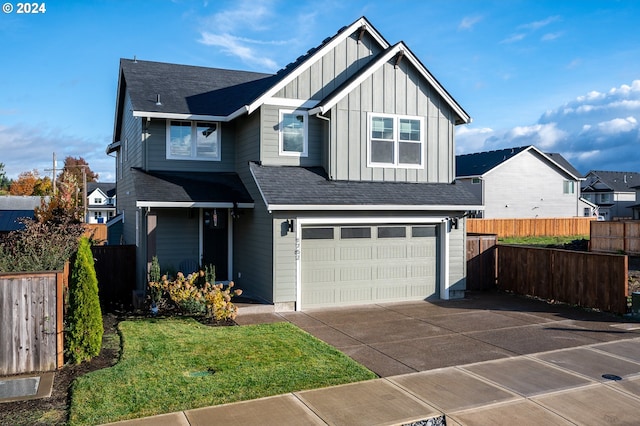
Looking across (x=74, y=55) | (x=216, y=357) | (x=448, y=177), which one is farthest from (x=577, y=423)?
(x=74, y=55)

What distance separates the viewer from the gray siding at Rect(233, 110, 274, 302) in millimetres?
13430

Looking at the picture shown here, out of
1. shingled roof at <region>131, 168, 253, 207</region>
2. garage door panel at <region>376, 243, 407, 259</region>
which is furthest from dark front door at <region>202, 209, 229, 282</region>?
garage door panel at <region>376, 243, 407, 259</region>

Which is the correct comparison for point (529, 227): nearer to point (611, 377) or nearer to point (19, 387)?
point (611, 377)

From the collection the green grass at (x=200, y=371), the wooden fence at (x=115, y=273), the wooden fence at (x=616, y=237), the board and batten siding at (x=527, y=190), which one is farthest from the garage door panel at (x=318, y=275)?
the board and batten siding at (x=527, y=190)

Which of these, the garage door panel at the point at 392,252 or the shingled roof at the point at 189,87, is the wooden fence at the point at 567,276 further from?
the shingled roof at the point at 189,87

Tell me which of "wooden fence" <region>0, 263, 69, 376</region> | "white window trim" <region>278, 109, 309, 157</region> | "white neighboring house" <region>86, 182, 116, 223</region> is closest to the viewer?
"wooden fence" <region>0, 263, 69, 376</region>

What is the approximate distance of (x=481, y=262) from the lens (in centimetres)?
1695

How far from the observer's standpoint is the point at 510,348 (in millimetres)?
9984

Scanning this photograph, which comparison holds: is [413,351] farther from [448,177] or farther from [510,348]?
[448,177]

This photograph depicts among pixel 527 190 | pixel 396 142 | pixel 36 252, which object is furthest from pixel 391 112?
pixel 527 190

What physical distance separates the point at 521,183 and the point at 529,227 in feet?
19.8

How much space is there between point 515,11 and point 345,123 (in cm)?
547

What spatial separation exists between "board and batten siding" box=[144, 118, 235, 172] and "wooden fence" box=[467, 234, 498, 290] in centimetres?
807

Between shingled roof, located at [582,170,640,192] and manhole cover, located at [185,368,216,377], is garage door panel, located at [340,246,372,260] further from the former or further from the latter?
shingled roof, located at [582,170,640,192]
